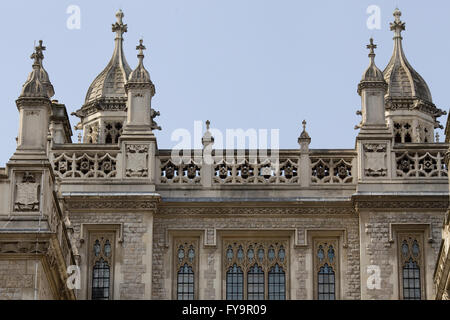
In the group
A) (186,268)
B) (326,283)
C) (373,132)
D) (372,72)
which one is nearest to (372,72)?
(372,72)

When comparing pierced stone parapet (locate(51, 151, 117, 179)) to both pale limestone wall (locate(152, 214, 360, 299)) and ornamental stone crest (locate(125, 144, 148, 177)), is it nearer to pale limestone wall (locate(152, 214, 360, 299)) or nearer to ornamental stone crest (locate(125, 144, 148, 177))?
ornamental stone crest (locate(125, 144, 148, 177))

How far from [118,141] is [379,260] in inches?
296

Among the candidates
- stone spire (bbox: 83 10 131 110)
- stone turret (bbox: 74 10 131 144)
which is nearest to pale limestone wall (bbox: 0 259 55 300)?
stone turret (bbox: 74 10 131 144)

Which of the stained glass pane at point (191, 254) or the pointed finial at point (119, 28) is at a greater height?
the pointed finial at point (119, 28)

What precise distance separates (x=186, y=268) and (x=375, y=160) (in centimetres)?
547

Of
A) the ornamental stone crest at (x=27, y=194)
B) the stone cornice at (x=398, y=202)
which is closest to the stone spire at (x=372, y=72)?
the stone cornice at (x=398, y=202)

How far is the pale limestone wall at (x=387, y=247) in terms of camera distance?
36.8 metres

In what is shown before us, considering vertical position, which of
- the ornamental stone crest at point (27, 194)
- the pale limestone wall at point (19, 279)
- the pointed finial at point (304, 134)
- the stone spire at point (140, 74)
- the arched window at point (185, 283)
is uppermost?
the stone spire at point (140, 74)

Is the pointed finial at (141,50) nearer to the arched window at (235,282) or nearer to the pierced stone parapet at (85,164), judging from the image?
the pierced stone parapet at (85,164)

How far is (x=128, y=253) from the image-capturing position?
3731 centimetres

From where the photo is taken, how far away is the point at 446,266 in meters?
29.5

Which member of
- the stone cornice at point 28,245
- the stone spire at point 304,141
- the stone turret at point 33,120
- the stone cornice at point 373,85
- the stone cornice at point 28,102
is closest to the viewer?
the stone cornice at point 28,245
